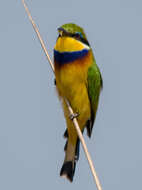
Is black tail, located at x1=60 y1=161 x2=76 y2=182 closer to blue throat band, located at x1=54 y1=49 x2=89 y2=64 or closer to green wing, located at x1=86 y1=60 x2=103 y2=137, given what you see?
green wing, located at x1=86 y1=60 x2=103 y2=137

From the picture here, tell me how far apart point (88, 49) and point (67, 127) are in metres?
1.01

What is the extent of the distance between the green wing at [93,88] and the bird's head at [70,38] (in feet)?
1.24

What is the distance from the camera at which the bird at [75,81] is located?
4863 mm

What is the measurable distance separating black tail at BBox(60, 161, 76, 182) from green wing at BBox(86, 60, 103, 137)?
0.42 m

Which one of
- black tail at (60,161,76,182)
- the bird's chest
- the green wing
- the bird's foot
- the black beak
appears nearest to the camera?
the black beak

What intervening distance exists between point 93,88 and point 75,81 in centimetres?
33

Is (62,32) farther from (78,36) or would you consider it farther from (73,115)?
(73,115)

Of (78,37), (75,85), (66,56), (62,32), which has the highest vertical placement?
(62,32)

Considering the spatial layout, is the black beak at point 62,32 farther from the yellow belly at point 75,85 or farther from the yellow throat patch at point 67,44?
the yellow belly at point 75,85

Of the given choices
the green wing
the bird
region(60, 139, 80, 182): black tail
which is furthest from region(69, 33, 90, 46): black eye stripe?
region(60, 139, 80, 182): black tail

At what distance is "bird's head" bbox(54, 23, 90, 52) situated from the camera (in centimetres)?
479

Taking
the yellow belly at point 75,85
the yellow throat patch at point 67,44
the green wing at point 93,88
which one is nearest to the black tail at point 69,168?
the green wing at point 93,88

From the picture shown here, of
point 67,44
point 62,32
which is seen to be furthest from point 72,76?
point 62,32

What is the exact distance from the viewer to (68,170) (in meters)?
5.61
